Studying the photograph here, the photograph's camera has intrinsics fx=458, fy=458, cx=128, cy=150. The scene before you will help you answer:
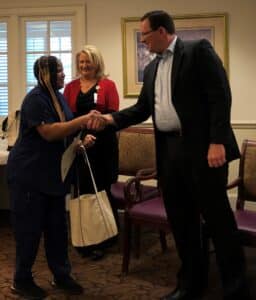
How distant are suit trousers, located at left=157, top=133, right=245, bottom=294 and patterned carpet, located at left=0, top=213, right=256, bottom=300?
33 cm

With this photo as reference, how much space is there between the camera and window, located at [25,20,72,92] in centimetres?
441

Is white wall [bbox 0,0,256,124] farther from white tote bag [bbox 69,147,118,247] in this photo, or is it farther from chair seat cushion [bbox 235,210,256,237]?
white tote bag [bbox 69,147,118,247]

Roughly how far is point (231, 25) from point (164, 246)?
2117 millimetres

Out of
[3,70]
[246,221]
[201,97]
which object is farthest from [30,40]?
[246,221]

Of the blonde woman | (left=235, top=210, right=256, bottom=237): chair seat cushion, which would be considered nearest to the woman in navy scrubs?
the blonde woman

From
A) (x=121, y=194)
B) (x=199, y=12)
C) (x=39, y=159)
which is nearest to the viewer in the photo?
(x=39, y=159)

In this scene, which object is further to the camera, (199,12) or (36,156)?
(199,12)

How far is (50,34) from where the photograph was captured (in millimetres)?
4422

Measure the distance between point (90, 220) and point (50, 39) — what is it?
2.49 metres

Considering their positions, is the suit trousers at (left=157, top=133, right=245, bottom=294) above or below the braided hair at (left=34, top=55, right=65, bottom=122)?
below

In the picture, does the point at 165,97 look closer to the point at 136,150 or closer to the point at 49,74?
the point at 49,74

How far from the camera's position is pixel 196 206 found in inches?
94.7

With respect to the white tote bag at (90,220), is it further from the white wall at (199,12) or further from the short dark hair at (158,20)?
the white wall at (199,12)

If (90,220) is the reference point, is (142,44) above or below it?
above
